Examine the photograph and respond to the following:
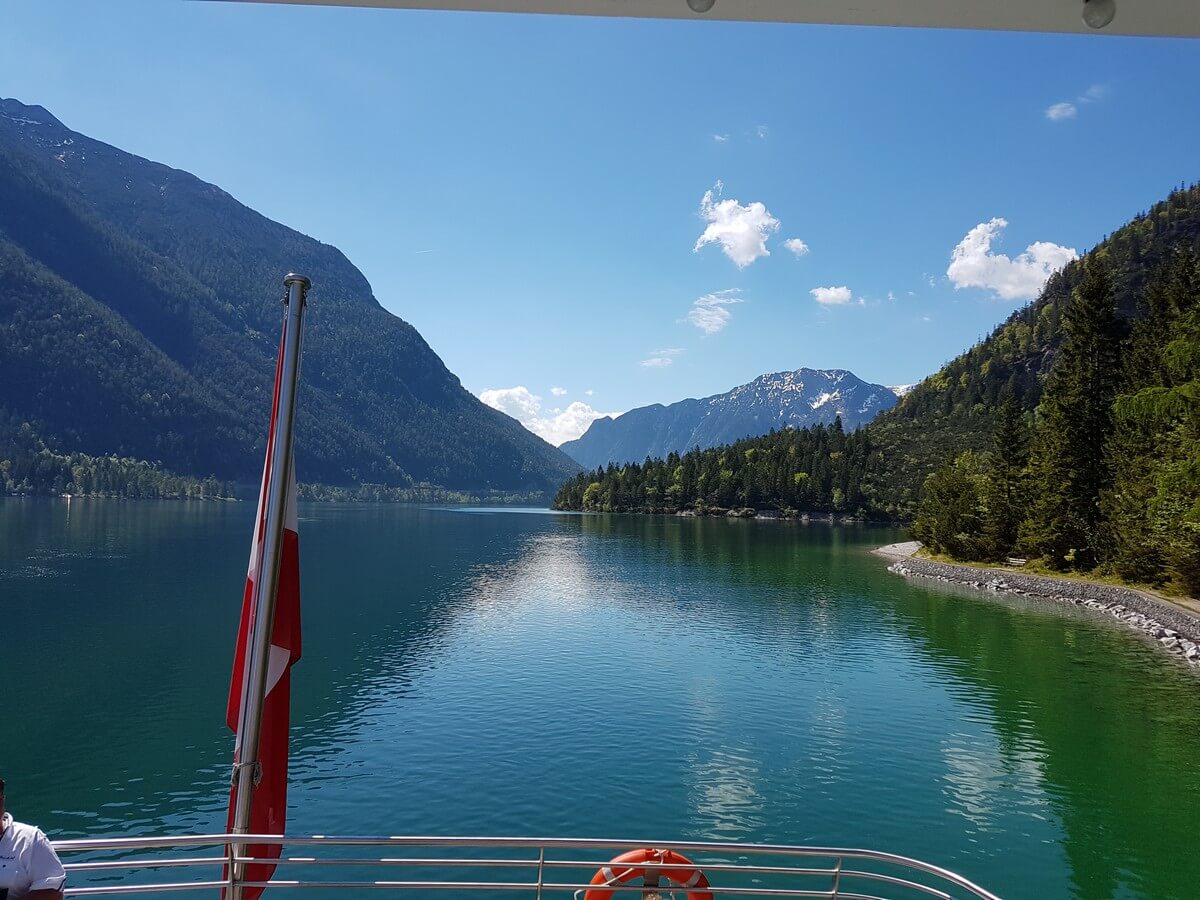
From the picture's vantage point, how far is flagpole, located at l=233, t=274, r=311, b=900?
219 inches

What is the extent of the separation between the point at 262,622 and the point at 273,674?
56 centimetres

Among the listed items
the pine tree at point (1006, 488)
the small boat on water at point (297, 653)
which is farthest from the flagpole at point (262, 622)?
the pine tree at point (1006, 488)

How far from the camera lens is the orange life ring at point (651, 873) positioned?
7.33 m

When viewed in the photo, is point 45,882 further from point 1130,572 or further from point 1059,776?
point 1130,572

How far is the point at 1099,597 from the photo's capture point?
48.3 m

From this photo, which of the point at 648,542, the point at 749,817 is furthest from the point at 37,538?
the point at 749,817

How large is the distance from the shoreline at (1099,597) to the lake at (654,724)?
190cm

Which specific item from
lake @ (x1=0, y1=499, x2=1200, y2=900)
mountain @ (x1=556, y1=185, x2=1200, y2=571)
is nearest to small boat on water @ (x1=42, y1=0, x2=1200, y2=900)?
lake @ (x1=0, y1=499, x2=1200, y2=900)

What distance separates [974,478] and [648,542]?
150 feet

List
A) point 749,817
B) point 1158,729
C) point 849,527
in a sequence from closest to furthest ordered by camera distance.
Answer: point 749,817, point 1158,729, point 849,527

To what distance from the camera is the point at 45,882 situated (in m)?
5.75

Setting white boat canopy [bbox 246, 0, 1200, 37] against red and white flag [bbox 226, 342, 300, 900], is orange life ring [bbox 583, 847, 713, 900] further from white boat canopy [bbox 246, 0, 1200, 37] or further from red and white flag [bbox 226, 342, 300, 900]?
white boat canopy [bbox 246, 0, 1200, 37]

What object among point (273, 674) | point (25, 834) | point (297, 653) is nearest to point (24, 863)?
point (25, 834)

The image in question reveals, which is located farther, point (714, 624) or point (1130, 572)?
point (1130, 572)
